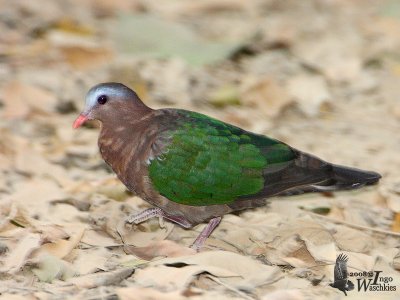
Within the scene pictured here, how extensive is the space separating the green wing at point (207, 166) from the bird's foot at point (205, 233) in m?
0.18

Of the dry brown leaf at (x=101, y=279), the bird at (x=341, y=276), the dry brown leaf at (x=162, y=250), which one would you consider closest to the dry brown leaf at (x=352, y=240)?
the bird at (x=341, y=276)

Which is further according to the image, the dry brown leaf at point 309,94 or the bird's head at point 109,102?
the dry brown leaf at point 309,94

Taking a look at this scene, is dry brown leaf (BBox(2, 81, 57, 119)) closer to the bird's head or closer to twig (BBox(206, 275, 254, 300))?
the bird's head

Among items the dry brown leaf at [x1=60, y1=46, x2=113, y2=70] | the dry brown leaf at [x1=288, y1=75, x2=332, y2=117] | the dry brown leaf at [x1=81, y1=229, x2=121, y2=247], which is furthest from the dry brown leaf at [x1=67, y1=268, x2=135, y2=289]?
the dry brown leaf at [x1=60, y1=46, x2=113, y2=70]

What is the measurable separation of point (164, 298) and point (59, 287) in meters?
0.54

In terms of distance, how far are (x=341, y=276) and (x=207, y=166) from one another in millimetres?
852

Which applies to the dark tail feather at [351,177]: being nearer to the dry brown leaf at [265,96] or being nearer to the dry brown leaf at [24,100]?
the dry brown leaf at [265,96]

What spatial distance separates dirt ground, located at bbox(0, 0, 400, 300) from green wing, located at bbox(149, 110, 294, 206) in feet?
0.99

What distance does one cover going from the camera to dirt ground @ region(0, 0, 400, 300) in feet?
14.1

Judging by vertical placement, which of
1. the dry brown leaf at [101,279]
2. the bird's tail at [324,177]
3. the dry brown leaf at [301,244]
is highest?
the bird's tail at [324,177]

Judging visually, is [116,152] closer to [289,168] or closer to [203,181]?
[203,181]

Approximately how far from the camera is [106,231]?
495cm

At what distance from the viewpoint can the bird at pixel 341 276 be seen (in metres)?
4.32

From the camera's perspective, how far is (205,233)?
4.88 metres
